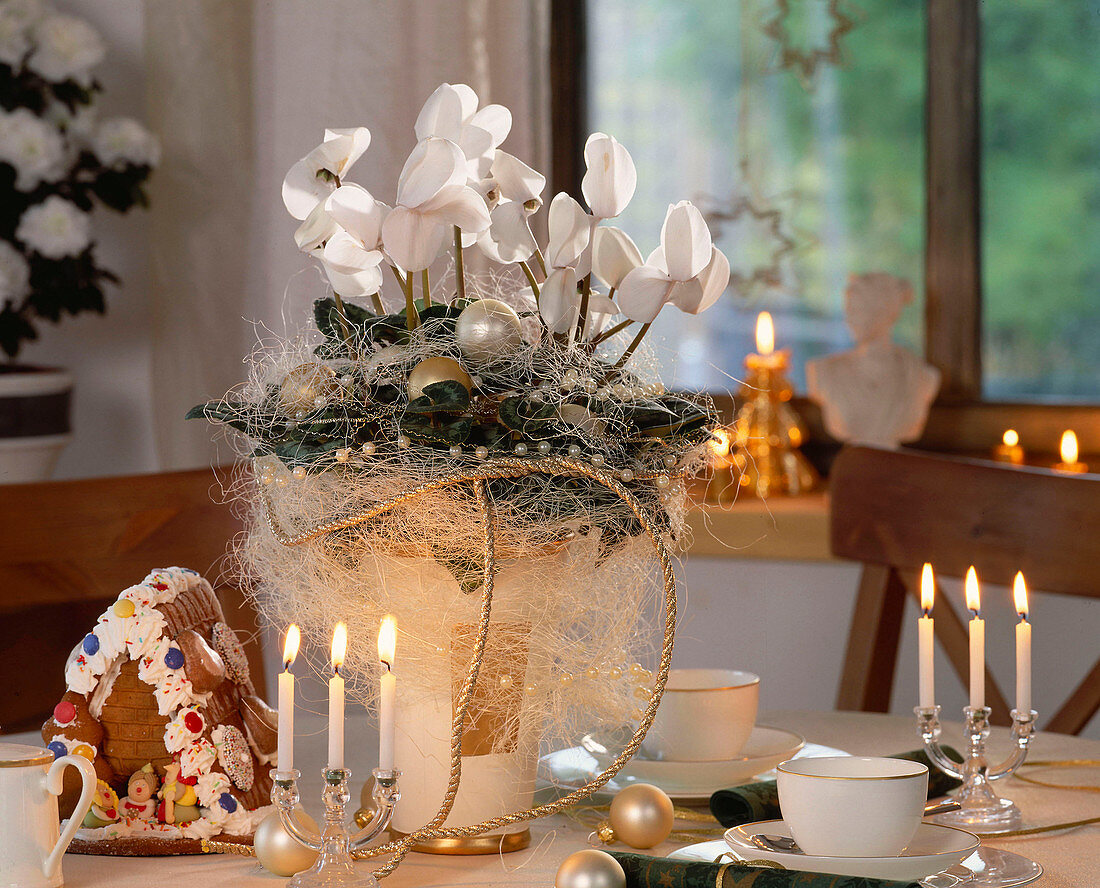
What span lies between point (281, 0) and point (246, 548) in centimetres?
139

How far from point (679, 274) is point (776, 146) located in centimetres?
166

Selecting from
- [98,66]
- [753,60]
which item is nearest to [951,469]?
[753,60]

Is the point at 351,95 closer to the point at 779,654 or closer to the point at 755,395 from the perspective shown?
the point at 755,395

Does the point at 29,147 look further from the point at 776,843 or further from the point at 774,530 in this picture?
the point at 776,843

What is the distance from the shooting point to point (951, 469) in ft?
4.46

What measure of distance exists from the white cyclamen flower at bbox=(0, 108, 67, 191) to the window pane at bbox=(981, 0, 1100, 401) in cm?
148

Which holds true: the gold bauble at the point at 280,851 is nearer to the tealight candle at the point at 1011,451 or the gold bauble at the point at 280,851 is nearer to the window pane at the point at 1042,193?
the tealight candle at the point at 1011,451

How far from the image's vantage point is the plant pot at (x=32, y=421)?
5.95 ft

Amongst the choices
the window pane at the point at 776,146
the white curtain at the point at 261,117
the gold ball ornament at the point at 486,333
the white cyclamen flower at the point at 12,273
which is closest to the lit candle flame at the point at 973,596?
the gold ball ornament at the point at 486,333

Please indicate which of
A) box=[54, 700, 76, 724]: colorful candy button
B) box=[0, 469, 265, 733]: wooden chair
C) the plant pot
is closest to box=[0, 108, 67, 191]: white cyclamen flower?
the plant pot

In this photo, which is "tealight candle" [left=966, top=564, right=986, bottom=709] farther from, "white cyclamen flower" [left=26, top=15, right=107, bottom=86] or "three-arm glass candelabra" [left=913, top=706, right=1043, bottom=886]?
"white cyclamen flower" [left=26, top=15, right=107, bottom=86]

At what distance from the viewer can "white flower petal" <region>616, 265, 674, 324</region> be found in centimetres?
72

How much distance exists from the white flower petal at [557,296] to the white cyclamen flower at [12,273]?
133 centimetres

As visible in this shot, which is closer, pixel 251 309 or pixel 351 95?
pixel 351 95
